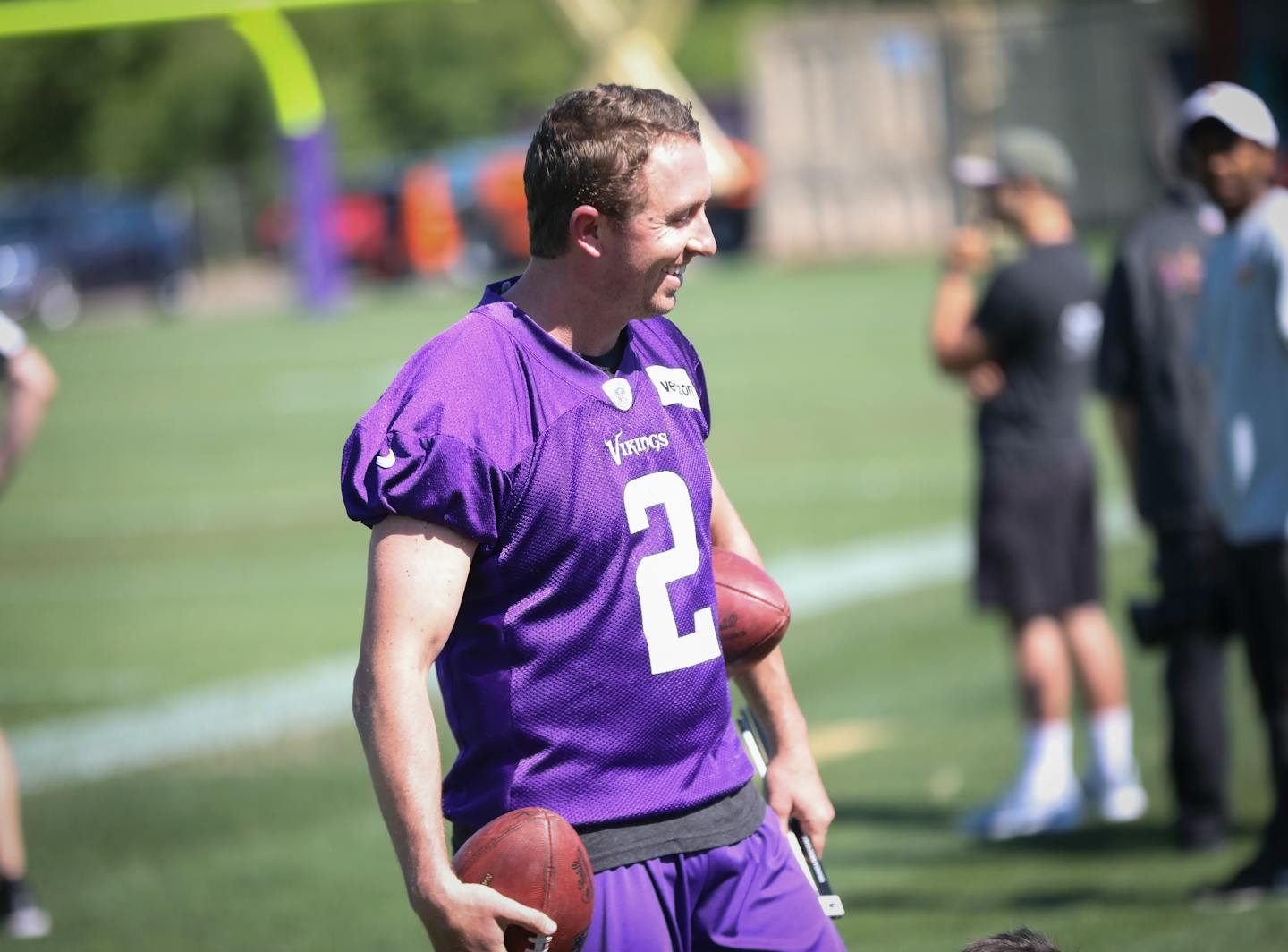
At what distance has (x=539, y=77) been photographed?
48.5 metres

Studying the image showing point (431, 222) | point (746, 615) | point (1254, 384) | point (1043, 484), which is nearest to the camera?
point (746, 615)

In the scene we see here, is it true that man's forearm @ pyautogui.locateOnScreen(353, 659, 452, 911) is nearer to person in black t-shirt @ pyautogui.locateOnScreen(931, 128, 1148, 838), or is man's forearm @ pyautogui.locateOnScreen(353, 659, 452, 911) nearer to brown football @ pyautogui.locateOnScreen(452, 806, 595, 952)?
brown football @ pyautogui.locateOnScreen(452, 806, 595, 952)

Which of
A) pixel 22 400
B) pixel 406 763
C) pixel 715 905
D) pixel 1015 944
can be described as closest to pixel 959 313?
pixel 22 400

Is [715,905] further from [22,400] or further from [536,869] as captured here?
[22,400]

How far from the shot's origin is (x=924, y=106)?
3472 cm

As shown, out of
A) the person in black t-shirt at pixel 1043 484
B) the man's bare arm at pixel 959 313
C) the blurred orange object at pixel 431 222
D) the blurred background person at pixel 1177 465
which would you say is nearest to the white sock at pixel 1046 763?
the person in black t-shirt at pixel 1043 484

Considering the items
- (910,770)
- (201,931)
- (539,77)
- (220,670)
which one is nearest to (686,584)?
(201,931)

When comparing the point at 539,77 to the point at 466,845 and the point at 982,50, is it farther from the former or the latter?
the point at 466,845

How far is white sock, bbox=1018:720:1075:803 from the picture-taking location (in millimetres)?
6699

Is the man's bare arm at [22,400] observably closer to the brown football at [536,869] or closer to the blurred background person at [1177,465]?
the blurred background person at [1177,465]

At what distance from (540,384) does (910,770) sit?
4801mm

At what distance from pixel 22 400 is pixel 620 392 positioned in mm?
3995

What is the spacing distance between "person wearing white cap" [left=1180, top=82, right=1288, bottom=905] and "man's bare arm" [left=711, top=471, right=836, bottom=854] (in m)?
2.22

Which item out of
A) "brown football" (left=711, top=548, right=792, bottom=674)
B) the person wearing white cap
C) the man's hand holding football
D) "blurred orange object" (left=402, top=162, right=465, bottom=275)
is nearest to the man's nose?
"brown football" (left=711, top=548, right=792, bottom=674)
